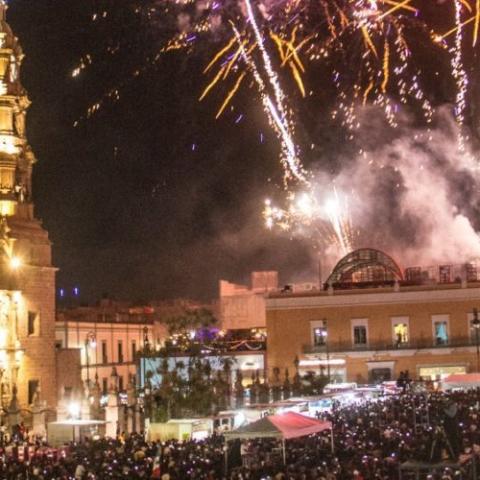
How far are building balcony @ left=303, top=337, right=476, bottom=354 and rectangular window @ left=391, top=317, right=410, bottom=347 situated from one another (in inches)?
6.0

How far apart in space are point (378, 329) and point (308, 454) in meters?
29.0

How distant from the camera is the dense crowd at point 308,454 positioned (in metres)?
18.2

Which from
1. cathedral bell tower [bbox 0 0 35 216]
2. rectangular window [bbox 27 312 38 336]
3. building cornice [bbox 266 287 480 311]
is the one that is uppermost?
cathedral bell tower [bbox 0 0 35 216]

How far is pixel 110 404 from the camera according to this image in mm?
38188

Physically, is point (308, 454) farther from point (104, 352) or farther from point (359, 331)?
point (104, 352)

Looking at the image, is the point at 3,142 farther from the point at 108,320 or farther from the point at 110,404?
the point at 108,320

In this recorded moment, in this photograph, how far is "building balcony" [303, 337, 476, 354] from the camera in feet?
160

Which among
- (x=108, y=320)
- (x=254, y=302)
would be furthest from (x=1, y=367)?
(x=254, y=302)

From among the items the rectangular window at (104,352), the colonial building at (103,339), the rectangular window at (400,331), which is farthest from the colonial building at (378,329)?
the rectangular window at (104,352)

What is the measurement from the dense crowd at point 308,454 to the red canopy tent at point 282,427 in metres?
0.51

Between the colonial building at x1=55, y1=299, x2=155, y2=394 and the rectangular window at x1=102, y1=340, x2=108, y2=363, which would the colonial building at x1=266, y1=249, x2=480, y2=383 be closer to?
the colonial building at x1=55, y1=299, x2=155, y2=394

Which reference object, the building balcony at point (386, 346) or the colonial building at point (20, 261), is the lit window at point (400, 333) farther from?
the colonial building at point (20, 261)

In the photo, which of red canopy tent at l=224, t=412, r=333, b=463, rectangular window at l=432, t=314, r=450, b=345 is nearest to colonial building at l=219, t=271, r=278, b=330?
rectangular window at l=432, t=314, r=450, b=345

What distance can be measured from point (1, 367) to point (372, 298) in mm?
18278
